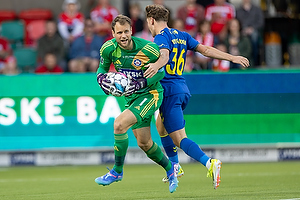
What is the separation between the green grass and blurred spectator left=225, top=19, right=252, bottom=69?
2709mm

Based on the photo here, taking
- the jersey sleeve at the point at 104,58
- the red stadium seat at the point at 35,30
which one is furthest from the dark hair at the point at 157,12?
the red stadium seat at the point at 35,30

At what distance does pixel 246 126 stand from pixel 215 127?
1.91 ft

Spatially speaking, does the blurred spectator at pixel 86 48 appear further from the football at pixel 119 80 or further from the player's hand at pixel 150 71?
the player's hand at pixel 150 71

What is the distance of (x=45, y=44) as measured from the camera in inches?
571

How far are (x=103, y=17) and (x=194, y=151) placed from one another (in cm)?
834

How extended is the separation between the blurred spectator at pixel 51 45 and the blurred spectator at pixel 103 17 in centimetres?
93

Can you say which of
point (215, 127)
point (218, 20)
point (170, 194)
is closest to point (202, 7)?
point (218, 20)

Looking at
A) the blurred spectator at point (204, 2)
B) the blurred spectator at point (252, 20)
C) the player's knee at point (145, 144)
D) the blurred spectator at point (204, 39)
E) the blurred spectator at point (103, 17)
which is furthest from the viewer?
the blurred spectator at point (204, 2)

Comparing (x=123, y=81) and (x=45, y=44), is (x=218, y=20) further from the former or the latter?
(x=123, y=81)

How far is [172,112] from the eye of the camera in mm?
7383

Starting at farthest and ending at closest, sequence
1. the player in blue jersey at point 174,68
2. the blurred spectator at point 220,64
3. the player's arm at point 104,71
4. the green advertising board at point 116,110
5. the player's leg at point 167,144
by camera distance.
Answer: the blurred spectator at point 220,64 → the green advertising board at point 116,110 → the player's leg at point 167,144 → the player in blue jersey at point 174,68 → the player's arm at point 104,71

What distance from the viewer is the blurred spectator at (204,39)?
44.6 feet

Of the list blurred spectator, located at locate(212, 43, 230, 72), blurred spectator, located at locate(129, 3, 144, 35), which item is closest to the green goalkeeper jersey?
blurred spectator, located at locate(212, 43, 230, 72)

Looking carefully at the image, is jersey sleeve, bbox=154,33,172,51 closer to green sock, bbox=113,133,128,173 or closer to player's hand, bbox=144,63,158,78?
player's hand, bbox=144,63,158,78
